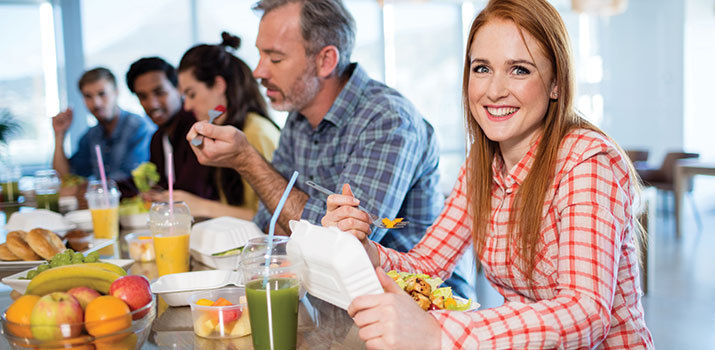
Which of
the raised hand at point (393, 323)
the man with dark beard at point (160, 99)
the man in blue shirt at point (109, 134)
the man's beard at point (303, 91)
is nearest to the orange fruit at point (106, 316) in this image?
the raised hand at point (393, 323)

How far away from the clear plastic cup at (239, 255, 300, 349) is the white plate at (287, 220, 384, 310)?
0.10ft

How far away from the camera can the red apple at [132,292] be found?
1.05 meters

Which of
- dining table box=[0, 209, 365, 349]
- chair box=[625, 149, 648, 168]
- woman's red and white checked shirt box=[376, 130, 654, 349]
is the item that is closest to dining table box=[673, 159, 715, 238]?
chair box=[625, 149, 648, 168]

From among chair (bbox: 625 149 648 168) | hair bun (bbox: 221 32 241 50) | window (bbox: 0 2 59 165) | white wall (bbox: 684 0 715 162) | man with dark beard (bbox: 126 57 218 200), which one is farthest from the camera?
white wall (bbox: 684 0 715 162)

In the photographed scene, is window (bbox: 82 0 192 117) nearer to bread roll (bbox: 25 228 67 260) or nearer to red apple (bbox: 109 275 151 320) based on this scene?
bread roll (bbox: 25 228 67 260)

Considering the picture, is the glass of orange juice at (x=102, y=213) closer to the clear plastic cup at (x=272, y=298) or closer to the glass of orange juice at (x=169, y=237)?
the glass of orange juice at (x=169, y=237)

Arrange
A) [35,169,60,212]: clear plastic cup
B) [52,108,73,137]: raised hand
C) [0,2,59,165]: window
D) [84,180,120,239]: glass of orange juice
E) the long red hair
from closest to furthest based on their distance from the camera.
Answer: the long red hair, [84,180,120,239]: glass of orange juice, [35,169,60,212]: clear plastic cup, [52,108,73,137]: raised hand, [0,2,59,165]: window

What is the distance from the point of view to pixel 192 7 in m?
6.80

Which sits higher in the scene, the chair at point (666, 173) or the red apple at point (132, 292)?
the red apple at point (132, 292)

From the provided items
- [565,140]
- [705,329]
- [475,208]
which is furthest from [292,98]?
[705,329]

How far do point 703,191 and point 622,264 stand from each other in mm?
7379

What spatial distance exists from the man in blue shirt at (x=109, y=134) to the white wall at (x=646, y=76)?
21.3 ft

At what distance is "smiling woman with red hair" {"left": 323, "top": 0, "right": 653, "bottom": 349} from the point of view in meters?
0.95

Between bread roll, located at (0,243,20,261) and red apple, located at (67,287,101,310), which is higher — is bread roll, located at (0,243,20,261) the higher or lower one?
the lower one
